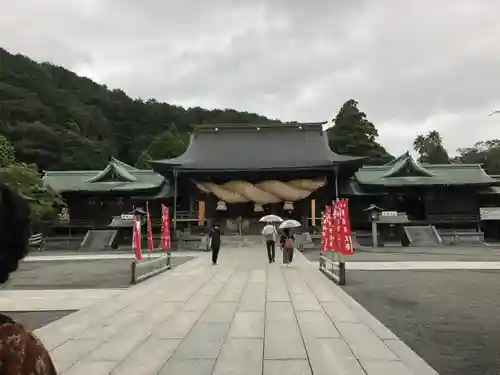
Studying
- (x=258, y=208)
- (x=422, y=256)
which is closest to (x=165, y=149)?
(x=258, y=208)

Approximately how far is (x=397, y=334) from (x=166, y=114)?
73.7 meters

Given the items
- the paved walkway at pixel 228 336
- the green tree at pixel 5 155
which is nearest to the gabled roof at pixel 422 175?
the paved walkway at pixel 228 336

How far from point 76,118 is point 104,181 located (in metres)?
31.4

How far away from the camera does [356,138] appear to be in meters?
56.8

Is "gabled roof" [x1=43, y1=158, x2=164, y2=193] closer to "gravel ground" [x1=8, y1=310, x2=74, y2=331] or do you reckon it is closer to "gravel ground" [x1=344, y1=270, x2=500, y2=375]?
"gravel ground" [x1=344, y1=270, x2=500, y2=375]

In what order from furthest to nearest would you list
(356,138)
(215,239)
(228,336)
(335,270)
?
(356,138) → (215,239) → (335,270) → (228,336)

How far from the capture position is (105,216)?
3416cm

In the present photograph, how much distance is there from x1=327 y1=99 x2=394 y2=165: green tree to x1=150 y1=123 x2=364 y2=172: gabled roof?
2089cm

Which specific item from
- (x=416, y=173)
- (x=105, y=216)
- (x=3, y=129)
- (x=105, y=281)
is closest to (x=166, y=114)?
(x=3, y=129)

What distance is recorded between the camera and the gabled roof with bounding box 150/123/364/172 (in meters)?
33.5

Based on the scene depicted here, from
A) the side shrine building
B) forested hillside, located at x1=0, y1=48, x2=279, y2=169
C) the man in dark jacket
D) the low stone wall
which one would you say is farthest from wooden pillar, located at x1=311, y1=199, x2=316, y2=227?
forested hillside, located at x1=0, y1=48, x2=279, y2=169

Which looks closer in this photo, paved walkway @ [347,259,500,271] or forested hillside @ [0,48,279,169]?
paved walkway @ [347,259,500,271]

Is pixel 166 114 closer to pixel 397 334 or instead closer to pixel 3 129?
pixel 3 129

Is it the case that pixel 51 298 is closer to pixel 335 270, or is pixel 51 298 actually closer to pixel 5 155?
pixel 335 270
